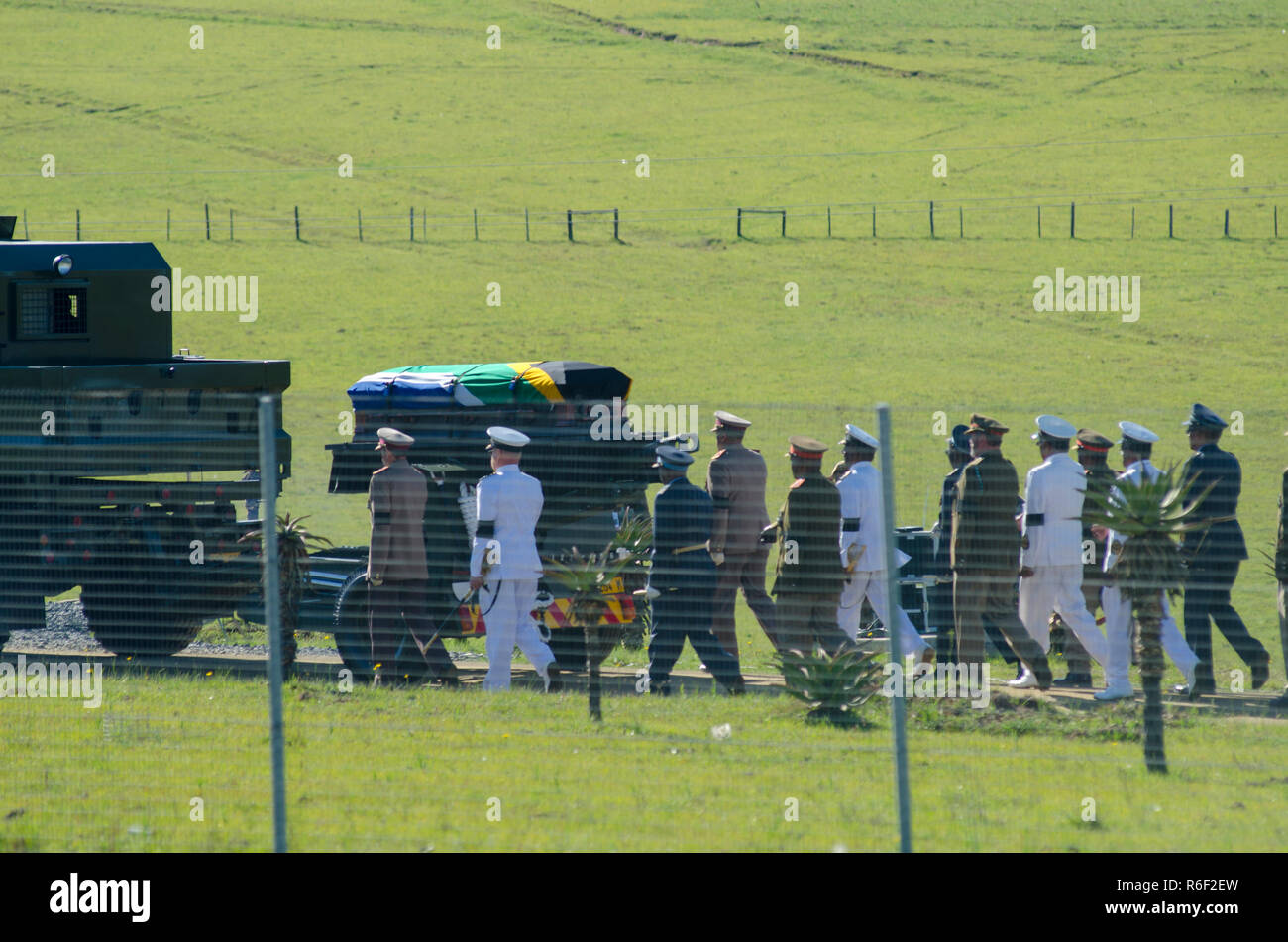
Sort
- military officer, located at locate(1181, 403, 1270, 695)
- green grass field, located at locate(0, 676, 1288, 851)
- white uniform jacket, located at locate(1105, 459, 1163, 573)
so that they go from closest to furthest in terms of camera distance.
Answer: green grass field, located at locate(0, 676, 1288, 851)
white uniform jacket, located at locate(1105, 459, 1163, 573)
military officer, located at locate(1181, 403, 1270, 695)

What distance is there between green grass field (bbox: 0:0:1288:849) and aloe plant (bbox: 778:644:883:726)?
0.23m

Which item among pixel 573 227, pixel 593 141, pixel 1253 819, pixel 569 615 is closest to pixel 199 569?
pixel 569 615

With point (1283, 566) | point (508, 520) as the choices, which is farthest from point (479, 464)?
point (1283, 566)

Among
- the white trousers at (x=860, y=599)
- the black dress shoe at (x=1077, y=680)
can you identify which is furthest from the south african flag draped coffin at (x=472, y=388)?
the black dress shoe at (x=1077, y=680)

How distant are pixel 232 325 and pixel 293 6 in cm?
5430

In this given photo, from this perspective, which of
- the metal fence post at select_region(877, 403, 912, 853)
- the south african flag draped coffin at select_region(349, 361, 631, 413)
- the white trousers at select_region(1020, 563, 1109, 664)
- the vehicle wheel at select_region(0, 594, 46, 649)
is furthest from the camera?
the south african flag draped coffin at select_region(349, 361, 631, 413)

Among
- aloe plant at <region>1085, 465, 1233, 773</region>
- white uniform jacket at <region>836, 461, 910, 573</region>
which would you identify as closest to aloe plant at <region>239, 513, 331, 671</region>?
white uniform jacket at <region>836, 461, 910, 573</region>

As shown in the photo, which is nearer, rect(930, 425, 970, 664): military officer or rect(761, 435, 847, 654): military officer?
rect(761, 435, 847, 654): military officer

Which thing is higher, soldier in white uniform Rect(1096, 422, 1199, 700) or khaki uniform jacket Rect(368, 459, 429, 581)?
khaki uniform jacket Rect(368, 459, 429, 581)

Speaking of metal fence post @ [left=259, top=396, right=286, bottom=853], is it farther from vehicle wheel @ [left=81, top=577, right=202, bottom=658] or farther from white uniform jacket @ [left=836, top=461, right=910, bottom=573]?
white uniform jacket @ [left=836, top=461, right=910, bottom=573]

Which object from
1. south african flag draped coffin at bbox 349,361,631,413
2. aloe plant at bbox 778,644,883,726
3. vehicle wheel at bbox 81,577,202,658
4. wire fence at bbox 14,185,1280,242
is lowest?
aloe plant at bbox 778,644,883,726

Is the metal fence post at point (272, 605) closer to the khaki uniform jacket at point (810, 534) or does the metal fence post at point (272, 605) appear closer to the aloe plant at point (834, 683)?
the aloe plant at point (834, 683)

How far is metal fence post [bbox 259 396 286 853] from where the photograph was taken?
6.32 m

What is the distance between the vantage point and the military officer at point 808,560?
1045 cm
